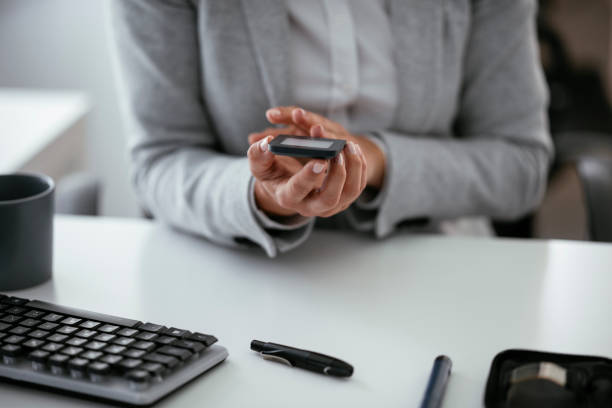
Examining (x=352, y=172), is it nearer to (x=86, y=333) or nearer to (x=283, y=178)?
(x=283, y=178)

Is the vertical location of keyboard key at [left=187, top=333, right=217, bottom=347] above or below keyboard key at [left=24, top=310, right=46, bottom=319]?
below

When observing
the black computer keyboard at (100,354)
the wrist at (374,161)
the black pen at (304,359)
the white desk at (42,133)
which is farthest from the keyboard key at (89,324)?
the white desk at (42,133)

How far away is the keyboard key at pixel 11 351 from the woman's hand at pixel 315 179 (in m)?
0.23

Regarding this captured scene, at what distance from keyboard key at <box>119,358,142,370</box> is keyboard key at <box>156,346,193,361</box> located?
0.02 metres

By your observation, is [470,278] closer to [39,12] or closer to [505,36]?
[505,36]

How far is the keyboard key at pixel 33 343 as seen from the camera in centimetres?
47

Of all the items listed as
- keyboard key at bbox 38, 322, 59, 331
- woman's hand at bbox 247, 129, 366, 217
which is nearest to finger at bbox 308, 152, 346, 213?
woman's hand at bbox 247, 129, 366, 217

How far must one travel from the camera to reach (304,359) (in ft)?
1.61

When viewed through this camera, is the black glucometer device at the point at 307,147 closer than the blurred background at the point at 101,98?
Yes

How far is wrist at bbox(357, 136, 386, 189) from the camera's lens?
28.5 inches

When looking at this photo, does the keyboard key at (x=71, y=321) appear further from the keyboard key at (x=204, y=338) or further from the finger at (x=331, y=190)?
the finger at (x=331, y=190)

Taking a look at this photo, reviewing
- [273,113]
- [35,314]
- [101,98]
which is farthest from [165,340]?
[101,98]

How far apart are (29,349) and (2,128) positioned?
2.70 ft

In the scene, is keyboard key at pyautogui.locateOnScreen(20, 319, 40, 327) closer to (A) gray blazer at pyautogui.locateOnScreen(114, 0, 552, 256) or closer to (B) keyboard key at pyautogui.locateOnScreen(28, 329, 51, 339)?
(B) keyboard key at pyautogui.locateOnScreen(28, 329, 51, 339)
